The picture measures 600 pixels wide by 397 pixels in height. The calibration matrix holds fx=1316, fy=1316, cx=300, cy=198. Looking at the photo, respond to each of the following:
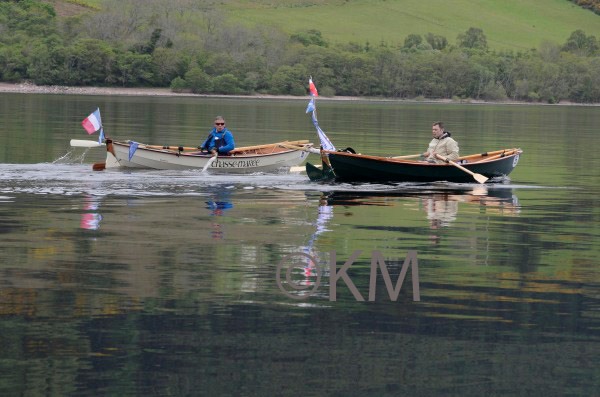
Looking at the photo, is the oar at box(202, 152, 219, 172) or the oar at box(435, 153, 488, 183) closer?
the oar at box(435, 153, 488, 183)

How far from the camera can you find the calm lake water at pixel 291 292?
577 inches

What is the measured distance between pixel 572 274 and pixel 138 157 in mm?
21275

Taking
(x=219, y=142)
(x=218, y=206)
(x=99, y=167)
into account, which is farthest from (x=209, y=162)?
(x=218, y=206)

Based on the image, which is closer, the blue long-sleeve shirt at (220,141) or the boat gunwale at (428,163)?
the boat gunwale at (428,163)

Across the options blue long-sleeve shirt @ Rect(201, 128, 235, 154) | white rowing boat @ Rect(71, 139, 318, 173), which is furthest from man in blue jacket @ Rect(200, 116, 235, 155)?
white rowing boat @ Rect(71, 139, 318, 173)

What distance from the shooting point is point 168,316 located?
17203 millimetres

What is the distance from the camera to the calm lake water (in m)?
14.7

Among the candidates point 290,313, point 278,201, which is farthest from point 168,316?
point 278,201

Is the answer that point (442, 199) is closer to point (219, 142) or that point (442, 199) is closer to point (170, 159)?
point (219, 142)

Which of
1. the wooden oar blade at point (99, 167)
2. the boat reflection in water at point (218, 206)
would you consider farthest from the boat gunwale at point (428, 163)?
the wooden oar blade at point (99, 167)

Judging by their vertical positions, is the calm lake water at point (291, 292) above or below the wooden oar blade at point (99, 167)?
below

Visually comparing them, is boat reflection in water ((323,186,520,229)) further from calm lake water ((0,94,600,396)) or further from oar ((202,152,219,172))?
oar ((202,152,219,172))

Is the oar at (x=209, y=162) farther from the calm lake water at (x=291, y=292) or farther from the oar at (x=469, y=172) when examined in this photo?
the oar at (x=469, y=172)

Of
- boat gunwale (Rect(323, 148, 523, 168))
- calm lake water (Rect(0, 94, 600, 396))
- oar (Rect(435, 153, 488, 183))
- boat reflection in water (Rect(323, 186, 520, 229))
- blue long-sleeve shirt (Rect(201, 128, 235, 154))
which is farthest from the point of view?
blue long-sleeve shirt (Rect(201, 128, 235, 154))
